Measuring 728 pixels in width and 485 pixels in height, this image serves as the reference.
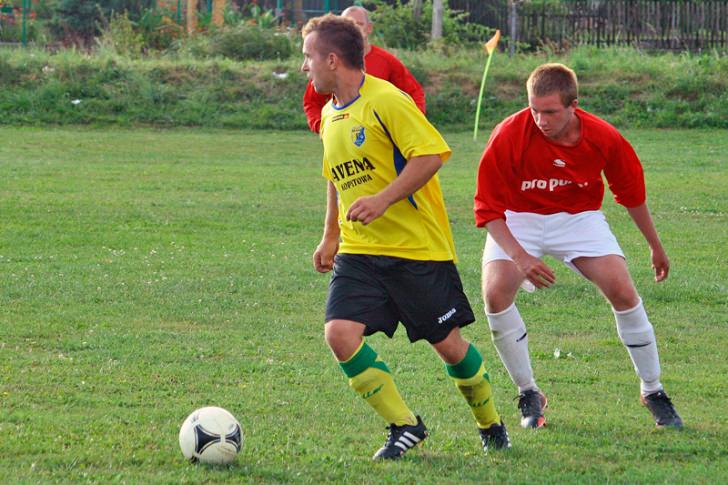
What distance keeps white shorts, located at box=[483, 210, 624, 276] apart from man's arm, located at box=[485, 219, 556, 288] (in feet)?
0.89

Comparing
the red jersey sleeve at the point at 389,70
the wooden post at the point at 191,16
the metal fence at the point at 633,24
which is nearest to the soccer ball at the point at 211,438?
the red jersey sleeve at the point at 389,70

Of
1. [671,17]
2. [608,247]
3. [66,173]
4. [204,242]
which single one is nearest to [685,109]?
[671,17]

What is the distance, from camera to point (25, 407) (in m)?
5.90

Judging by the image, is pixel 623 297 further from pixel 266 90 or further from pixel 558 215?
pixel 266 90

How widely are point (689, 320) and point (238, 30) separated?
22.5m

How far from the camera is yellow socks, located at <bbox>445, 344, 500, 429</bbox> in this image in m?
5.24

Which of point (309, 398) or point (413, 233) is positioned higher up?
point (413, 233)

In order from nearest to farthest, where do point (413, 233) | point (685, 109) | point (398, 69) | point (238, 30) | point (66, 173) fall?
point (413, 233)
point (398, 69)
point (66, 173)
point (685, 109)
point (238, 30)

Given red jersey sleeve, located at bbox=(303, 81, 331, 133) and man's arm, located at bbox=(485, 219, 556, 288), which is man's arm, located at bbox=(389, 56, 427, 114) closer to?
red jersey sleeve, located at bbox=(303, 81, 331, 133)

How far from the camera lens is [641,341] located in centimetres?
584

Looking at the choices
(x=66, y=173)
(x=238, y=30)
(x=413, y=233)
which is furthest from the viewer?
(x=238, y=30)

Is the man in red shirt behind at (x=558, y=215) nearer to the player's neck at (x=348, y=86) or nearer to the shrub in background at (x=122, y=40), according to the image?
the player's neck at (x=348, y=86)

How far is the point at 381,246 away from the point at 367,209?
389 millimetres

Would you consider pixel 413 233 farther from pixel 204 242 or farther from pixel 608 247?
pixel 204 242
